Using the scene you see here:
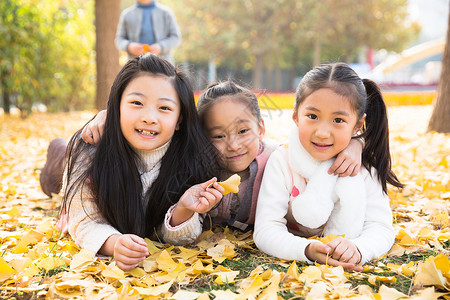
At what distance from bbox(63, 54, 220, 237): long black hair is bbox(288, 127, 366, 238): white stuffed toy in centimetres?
44

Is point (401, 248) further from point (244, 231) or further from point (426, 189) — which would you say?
point (426, 189)

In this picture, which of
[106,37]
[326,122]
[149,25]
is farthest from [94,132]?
[106,37]

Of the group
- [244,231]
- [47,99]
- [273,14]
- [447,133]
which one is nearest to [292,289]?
[244,231]

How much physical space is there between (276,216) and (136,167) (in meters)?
0.67

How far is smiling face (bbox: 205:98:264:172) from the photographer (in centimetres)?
215

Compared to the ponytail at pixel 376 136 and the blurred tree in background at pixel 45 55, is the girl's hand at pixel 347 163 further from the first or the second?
the blurred tree in background at pixel 45 55

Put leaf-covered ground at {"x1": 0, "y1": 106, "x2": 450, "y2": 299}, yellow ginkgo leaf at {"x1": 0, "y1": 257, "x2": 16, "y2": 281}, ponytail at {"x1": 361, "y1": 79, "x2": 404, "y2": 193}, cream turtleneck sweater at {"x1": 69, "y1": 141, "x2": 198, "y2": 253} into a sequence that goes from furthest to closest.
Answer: ponytail at {"x1": 361, "y1": 79, "x2": 404, "y2": 193} → cream turtleneck sweater at {"x1": 69, "y1": 141, "x2": 198, "y2": 253} → yellow ginkgo leaf at {"x1": 0, "y1": 257, "x2": 16, "y2": 281} → leaf-covered ground at {"x1": 0, "y1": 106, "x2": 450, "y2": 299}

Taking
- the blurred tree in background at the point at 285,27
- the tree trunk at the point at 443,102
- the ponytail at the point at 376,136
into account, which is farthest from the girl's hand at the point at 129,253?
the blurred tree in background at the point at 285,27

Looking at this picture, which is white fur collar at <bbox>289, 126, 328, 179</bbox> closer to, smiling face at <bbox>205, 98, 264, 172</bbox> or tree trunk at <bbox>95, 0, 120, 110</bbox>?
smiling face at <bbox>205, 98, 264, 172</bbox>

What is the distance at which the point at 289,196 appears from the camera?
6.57 feet

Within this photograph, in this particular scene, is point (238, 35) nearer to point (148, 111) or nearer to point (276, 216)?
point (148, 111)

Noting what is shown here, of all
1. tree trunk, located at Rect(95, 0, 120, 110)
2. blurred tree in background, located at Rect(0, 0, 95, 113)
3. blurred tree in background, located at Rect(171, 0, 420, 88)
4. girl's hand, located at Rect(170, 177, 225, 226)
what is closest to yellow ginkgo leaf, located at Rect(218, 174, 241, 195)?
girl's hand, located at Rect(170, 177, 225, 226)

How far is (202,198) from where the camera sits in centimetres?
179

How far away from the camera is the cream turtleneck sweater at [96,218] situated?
6.26 feet
